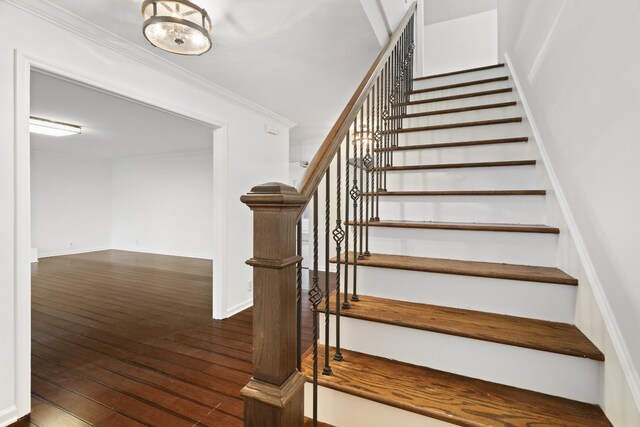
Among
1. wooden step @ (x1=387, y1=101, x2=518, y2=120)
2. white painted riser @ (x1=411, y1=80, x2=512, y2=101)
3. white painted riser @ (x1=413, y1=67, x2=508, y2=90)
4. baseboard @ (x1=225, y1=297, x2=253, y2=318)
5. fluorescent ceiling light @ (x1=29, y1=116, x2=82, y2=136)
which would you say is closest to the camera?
wooden step @ (x1=387, y1=101, x2=518, y2=120)

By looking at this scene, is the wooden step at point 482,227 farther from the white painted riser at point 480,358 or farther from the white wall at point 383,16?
the white wall at point 383,16

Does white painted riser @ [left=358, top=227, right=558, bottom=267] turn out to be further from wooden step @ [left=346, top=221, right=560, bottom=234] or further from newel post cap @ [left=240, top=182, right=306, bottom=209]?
newel post cap @ [left=240, top=182, right=306, bottom=209]

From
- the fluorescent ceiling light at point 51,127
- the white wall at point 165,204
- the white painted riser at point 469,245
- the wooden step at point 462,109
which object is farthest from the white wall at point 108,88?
the white wall at point 165,204

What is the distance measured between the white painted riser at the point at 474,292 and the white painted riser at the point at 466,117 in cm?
153

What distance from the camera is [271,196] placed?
0.75 metres

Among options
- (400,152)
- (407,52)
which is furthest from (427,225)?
(407,52)

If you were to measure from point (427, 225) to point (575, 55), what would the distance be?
3.17 feet

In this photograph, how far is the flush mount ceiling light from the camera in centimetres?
164

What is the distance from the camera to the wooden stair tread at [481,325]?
3.41 ft

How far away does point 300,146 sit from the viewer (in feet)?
18.6

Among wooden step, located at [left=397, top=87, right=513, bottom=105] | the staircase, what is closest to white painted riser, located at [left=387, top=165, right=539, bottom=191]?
the staircase

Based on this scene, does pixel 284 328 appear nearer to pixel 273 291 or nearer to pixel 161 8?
pixel 273 291

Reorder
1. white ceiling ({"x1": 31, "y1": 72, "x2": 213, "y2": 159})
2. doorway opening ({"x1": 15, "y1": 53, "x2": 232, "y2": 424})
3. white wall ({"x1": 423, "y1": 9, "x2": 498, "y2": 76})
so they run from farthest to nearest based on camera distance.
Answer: white wall ({"x1": 423, "y1": 9, "x2": 498, "y2": 76}) → doorway opening ({"x1": 15, "y1": 53, "x2": 232, "y2": 424}) → white ceiling ({"x1": 31, "y1": 72, "x2": 213, "y2": 159})

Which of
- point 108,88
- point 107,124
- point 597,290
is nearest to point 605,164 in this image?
point 597,290
